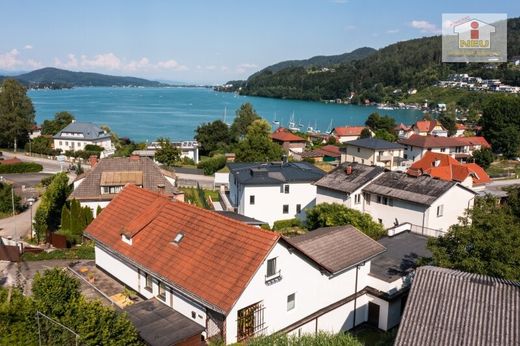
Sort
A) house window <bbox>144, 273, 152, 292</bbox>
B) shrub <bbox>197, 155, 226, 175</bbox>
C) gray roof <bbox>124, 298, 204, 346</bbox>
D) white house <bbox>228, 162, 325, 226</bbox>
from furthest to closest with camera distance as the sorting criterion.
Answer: shrub <bbox>197, 155, 226, 175</bbox> < white house <bbox>228, 162, 325, 226</bbox> < house window <bbox>144, 273, 152, 292</bbox> < gray roof <bbox>124, 298, 204, 346</bbox>

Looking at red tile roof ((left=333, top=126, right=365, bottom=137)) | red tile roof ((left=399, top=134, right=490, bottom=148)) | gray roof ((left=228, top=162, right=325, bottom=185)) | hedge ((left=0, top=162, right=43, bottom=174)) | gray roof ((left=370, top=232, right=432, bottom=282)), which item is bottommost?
gray roof ((left=370, top=232, right=432, bottom=282))

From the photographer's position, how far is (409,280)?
19188 mm

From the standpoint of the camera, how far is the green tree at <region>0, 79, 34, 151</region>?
235 ft

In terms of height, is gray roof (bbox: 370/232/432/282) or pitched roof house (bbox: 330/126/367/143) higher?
pitched roof house (bbox: 330/126/367/143)

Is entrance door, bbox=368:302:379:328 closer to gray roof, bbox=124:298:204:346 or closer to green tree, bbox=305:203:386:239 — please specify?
gray roof, bbox=124:298:204:346

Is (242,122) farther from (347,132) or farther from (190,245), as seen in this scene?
(190,245)

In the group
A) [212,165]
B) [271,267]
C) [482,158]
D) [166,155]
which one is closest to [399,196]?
[271,267]

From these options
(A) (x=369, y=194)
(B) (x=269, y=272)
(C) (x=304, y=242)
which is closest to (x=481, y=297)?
(B) (x=269, y=272)

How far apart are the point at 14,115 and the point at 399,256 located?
68082 millimetres

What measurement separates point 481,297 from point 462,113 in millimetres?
146347

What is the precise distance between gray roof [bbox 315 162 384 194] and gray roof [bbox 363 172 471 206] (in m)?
0.55

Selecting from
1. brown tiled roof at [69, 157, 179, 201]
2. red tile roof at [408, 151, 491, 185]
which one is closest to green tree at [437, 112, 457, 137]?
red tile roof at [408, 151, 491, 185]

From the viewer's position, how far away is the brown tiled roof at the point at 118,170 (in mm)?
32375

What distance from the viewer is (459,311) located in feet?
34.7
